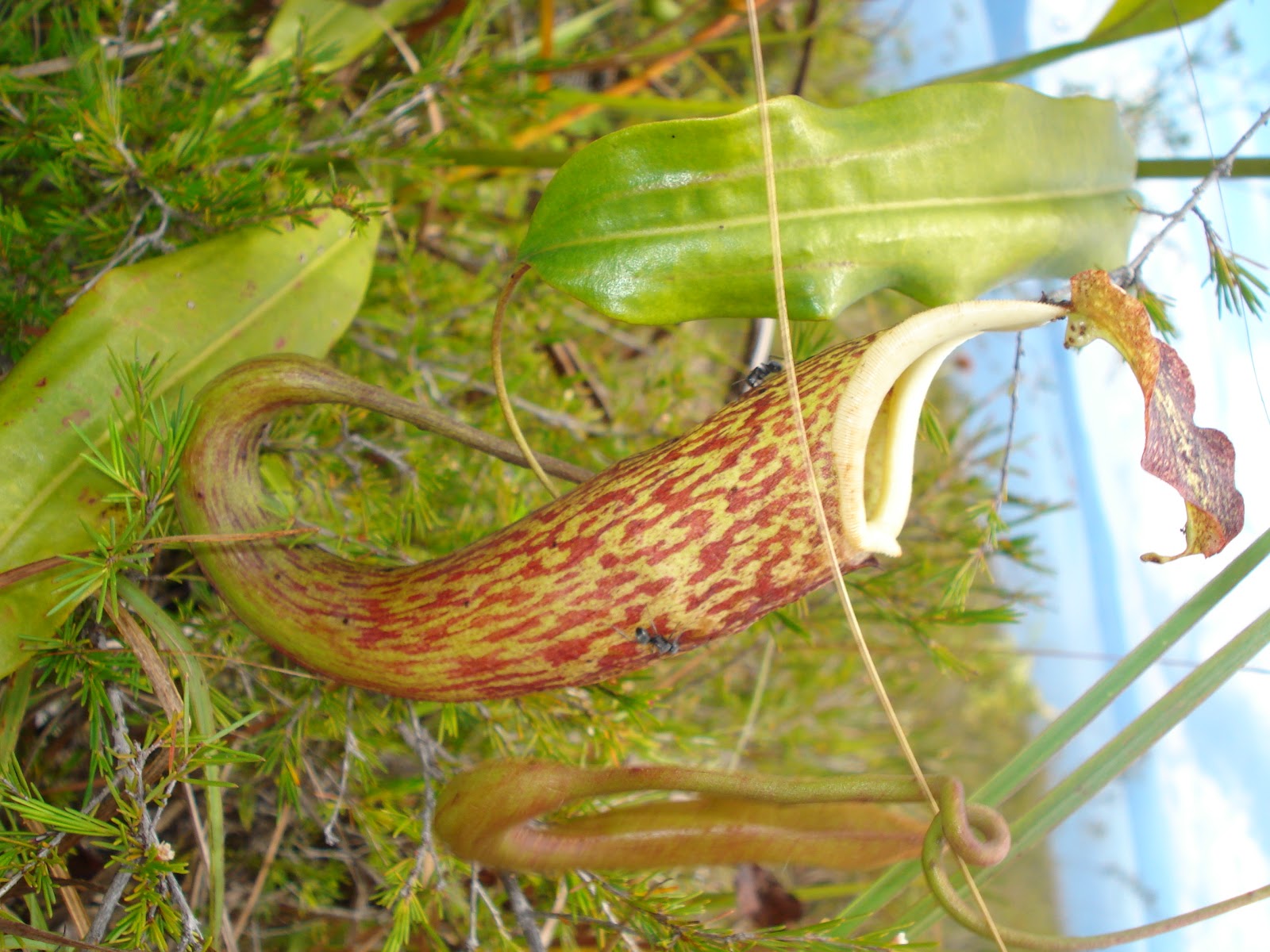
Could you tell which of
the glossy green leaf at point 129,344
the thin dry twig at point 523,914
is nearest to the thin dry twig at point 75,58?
the glossy green leaf at point 129,344

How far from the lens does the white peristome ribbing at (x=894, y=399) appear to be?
19.2 inches

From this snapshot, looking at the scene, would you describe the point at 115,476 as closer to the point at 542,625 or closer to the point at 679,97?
the point at 542,625

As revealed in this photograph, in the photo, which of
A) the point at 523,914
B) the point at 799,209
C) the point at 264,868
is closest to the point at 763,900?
the point at 523,914

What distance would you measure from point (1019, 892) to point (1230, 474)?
46.9 inches

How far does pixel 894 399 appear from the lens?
522 millimetres

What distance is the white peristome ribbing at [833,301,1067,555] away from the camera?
487 mm

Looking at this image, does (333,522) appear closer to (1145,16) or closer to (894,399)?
(894,399)

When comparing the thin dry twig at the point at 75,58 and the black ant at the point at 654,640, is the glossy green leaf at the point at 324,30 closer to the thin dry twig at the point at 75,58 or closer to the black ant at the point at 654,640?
the thin dry twig at the point at 75,58

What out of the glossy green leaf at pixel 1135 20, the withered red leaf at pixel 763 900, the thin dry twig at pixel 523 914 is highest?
the glossy green leaf at pixel 1135 20

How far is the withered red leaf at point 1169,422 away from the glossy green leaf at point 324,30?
2.46 ft

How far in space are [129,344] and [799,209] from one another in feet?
1.68

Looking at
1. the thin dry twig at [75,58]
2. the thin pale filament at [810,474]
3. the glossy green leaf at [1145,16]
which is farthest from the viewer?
the glossy green leaf at [1145,16]

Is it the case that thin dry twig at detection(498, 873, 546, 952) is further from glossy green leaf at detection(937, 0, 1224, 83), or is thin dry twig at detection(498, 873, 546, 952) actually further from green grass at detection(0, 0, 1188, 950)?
glossy green leaf at detection(937, 0, 1224, 83)

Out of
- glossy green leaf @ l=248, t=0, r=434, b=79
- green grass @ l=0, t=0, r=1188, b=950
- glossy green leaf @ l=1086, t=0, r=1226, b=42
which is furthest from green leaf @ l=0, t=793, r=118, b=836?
glossy green leaf @ l=1086, t=0, r=1226, b=42
